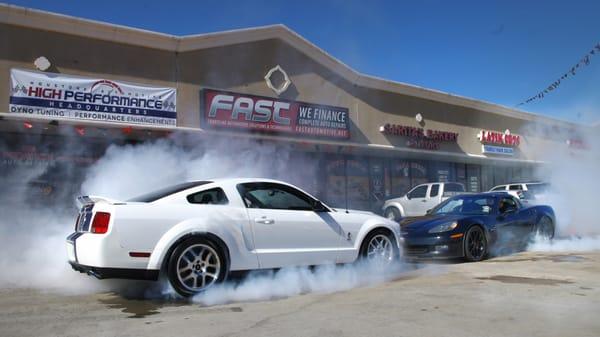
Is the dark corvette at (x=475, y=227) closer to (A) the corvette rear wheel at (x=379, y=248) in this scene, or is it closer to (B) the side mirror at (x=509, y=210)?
(B) the side mirror at (x=509, y=210)

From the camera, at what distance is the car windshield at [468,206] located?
29.8ft

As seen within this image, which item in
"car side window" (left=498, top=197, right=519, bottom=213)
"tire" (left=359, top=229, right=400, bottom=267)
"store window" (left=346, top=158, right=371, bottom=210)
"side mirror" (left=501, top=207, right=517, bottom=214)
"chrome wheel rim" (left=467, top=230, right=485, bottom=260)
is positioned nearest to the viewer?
"tire" (left=359, top=229, right=400, bottom=267)

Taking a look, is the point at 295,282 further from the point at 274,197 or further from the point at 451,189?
the point at 451,189

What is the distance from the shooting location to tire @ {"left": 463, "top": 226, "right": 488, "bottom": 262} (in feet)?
26.1

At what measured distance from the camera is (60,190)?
1130 centimetres

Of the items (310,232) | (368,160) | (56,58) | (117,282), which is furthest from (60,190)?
(368,160)

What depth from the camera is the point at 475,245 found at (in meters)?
8.15

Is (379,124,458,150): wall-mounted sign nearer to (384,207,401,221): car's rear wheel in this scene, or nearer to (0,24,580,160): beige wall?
(0,24,580,160): beige wall

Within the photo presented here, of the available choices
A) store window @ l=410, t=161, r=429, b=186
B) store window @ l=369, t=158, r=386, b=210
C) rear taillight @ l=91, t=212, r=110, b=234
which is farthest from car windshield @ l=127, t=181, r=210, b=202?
store window @ l=410, t=161, r=429, b=186

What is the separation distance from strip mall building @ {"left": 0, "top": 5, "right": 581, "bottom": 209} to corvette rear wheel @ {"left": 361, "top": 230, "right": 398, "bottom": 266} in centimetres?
755

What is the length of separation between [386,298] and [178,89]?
9.64m

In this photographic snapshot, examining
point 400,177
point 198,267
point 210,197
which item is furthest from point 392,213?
point 198,267

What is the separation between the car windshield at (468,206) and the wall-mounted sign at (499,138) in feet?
42.3

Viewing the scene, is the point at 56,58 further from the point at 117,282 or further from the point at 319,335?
the point at 319,335
